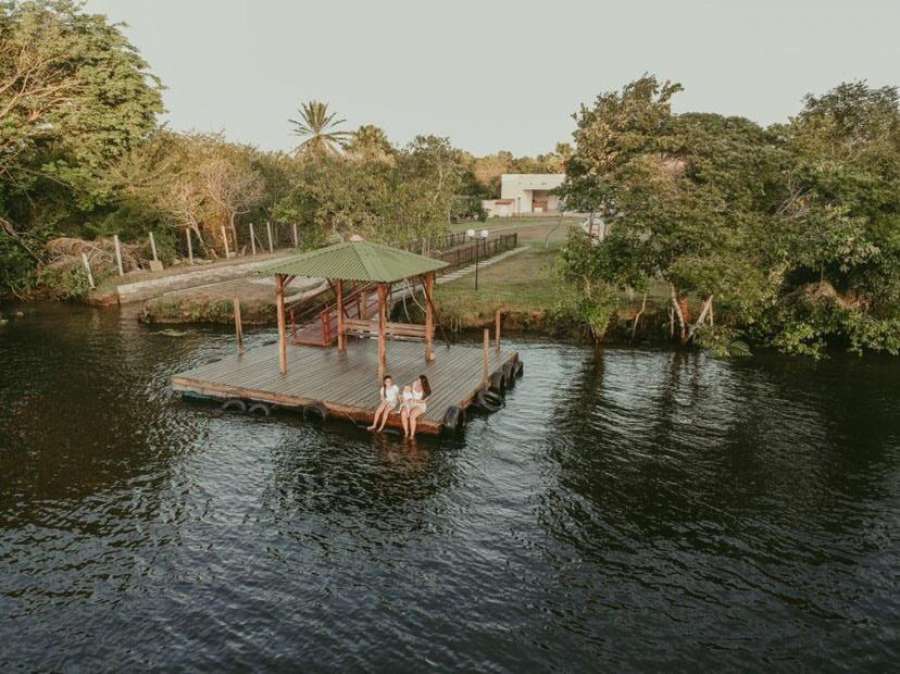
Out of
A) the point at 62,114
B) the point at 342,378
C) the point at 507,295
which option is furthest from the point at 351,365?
the point at 62,114

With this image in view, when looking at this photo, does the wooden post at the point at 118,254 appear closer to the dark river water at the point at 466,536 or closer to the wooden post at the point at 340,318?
the dark river water at the point at 466,536

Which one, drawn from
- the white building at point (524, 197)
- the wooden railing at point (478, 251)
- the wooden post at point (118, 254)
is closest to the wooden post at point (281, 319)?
the wooden railing at point (478, 251)

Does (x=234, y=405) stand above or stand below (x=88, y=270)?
below

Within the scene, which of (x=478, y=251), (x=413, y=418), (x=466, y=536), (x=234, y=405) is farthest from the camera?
(x=478, y=251)

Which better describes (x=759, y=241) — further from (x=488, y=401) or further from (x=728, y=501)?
(x=728, y=501)

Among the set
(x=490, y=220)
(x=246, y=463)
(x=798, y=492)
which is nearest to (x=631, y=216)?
(x=798, y=492)

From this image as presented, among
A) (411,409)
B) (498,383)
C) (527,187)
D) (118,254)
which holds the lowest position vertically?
(498,383)
